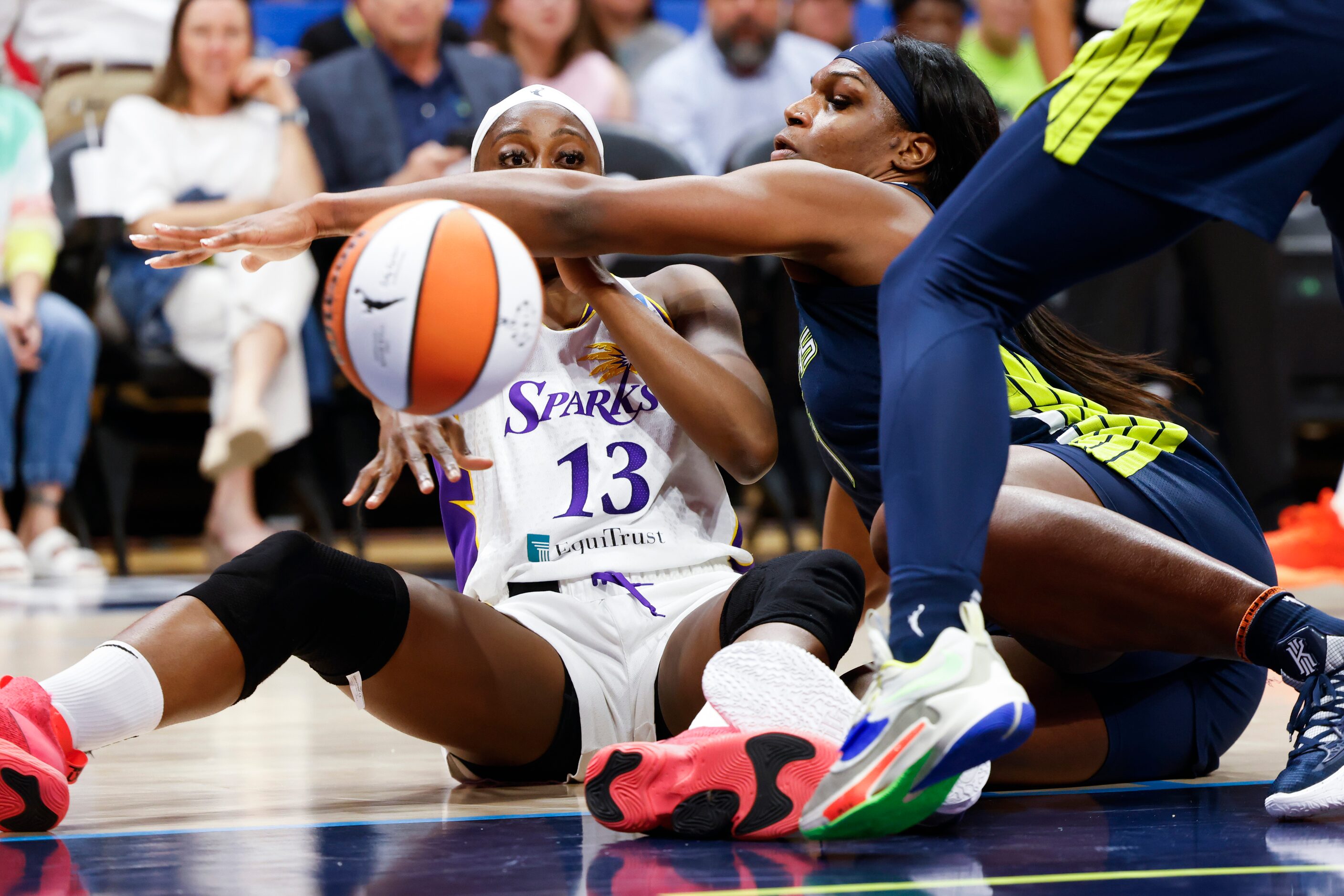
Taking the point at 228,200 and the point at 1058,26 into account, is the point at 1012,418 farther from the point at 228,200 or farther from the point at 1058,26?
the point at 228,200

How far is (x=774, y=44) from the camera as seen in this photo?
7.24m

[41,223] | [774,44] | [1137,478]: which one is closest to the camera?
[1137,478]

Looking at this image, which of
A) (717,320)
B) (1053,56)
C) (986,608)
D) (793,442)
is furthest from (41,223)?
(986,608)

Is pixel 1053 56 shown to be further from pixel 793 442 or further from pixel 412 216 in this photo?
pixel 412 216

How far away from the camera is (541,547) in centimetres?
232

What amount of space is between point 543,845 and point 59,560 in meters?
5.24

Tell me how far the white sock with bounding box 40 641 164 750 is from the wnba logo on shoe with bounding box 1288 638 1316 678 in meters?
1.45

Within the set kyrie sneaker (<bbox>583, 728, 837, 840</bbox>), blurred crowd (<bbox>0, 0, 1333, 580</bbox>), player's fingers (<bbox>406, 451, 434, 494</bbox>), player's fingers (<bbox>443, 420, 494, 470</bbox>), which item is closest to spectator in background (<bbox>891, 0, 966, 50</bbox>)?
blurred crowd (<bbox>0, 0, 1333, 580</bbox>)

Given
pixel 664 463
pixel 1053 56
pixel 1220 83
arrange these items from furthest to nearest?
pixel 1053 56
pixel 664 463
pixel 1220 83

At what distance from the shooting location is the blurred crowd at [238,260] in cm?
→ 625

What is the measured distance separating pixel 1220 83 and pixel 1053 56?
3888 millimetres

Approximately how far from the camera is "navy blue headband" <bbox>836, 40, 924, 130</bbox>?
2.31 metres

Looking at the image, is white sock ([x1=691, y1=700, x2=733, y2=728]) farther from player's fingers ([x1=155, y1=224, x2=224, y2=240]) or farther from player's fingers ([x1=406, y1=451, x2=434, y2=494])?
player's fingers ([x1=155, y1=224, x2=224, y2=240])

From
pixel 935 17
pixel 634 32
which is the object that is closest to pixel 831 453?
pixel 935 17
